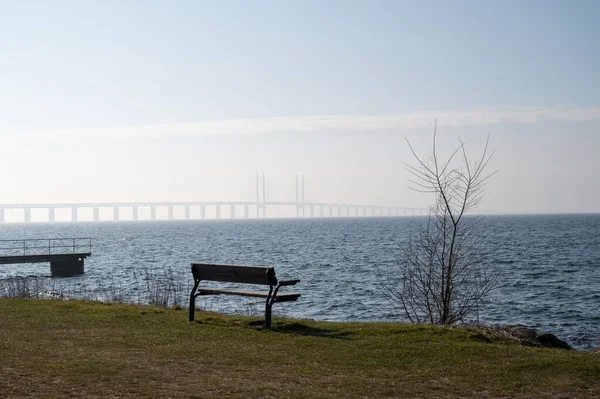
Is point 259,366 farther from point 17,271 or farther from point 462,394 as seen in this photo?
point 17,271

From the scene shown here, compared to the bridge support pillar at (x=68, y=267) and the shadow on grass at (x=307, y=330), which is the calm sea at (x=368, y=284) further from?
the shadow on grass at (x=307, y=330)

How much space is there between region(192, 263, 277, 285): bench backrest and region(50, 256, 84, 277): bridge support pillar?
36.4 meters

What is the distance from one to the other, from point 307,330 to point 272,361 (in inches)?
112

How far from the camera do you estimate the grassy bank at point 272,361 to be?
844cm

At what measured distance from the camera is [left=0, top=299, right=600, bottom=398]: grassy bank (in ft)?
27.7

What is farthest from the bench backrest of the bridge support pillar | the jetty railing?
the bridge support pillar

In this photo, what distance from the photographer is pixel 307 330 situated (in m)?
13.0

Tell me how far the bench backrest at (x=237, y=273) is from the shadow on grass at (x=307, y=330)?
2.58 feet

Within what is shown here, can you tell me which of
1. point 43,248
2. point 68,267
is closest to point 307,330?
point 68,267

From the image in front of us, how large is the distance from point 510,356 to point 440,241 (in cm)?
Answer: 586

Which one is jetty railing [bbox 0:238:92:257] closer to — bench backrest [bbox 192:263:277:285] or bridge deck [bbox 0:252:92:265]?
bridge deck [bbox 0:252:92:265]

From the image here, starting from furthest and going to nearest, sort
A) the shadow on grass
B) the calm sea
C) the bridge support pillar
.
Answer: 1. the bridge support pillar
2. the calm sea
3. the shadow on grass

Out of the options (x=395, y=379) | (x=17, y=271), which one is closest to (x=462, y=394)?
(x=395, y=379)

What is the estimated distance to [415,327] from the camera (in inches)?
498
